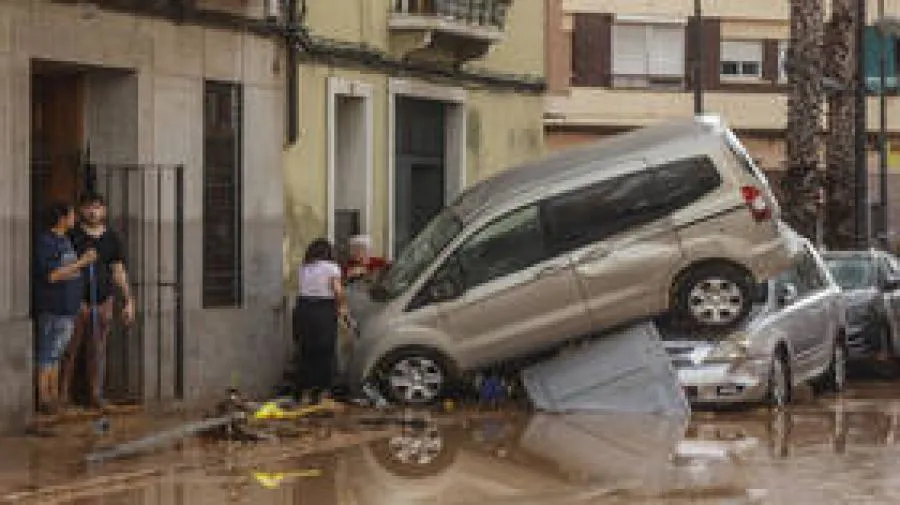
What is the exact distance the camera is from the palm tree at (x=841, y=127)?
101 ft

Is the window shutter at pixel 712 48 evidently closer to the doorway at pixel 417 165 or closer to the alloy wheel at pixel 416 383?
the doorway at pixel 417 165

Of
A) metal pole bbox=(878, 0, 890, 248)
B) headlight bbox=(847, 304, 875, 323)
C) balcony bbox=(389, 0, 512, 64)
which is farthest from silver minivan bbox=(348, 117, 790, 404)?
metal pole bbox=(878, 0, 890, 248)

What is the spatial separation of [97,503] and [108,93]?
6314 mm

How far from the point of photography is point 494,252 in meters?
19.4

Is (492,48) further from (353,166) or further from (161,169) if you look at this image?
(161,169)

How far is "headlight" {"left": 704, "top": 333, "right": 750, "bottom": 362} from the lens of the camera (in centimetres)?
1864

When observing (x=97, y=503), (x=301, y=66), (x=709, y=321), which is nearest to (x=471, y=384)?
(x=709, y=321)

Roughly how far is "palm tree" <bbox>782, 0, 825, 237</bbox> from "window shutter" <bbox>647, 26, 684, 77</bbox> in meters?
22.0

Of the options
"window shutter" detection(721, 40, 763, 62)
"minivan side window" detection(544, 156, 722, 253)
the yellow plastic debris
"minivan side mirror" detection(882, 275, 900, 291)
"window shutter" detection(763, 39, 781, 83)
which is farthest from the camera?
"window shutter" detection(721, 40, 763, 62)

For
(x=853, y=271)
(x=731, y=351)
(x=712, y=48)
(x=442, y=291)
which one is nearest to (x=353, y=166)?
(x=442, y=291)

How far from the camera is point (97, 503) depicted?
41.9 feet

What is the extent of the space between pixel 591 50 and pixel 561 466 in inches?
1434

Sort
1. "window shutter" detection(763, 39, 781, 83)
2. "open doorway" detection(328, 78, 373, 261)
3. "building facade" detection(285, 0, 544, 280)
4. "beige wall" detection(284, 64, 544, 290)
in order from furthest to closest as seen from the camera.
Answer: "window shutter" detection(763, 39, 781, 83) < "open doorway" detection(328, 78, 373, 261) < "building facade" detection(285, 0, 544, 280) < "beige wall" detection(284, 64, 544, 290)

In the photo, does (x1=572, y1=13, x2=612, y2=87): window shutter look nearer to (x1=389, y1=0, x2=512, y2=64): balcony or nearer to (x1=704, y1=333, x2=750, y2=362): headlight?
(x1=389, y1=0, x2=512, y2=64): balcony
